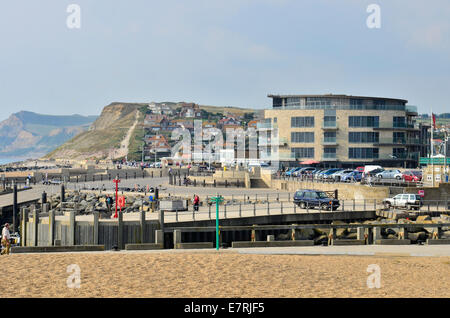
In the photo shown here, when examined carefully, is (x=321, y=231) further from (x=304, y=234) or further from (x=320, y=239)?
(x=320, y=239)

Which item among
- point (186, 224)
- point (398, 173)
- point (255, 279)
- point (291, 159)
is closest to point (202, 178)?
point (291, 159)

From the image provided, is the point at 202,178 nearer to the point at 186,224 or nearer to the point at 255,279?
the point at 186,224

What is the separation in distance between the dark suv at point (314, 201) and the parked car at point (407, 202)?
5.24 m

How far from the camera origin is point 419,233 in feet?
120

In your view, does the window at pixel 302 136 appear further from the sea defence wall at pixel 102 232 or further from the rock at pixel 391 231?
the sea defence wall at pixel 102 232

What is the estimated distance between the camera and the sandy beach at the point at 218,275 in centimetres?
1991

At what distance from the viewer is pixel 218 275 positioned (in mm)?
22500

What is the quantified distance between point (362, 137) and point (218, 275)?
66918 millimetres

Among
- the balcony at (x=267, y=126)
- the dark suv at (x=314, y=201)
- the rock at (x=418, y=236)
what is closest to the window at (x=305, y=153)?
the balcony at (x=267, y=126)

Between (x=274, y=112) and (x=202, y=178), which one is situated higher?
(x=274, y=112)

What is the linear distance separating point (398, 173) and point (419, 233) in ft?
87.4

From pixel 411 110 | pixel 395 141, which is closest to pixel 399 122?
pixel 395 141

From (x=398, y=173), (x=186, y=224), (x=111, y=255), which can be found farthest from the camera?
(x=398, y=173)
